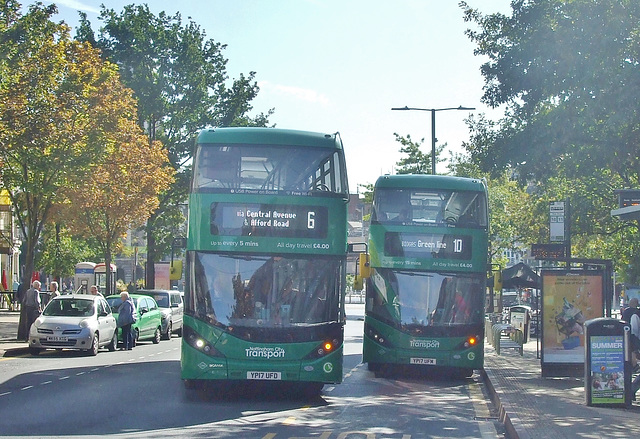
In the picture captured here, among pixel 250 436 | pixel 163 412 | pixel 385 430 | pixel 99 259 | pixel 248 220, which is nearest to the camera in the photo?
pixel 250 436

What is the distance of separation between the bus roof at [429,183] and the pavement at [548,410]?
391 centimetres

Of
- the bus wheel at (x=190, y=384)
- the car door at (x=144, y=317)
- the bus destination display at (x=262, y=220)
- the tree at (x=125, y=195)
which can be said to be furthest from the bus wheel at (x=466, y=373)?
the tree at (x=125, y=195)

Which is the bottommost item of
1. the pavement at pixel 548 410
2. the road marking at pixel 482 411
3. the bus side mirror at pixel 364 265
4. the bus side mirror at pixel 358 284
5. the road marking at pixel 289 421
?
the road marking at pixel 482 411

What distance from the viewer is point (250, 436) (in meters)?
12.0

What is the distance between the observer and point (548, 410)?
14.4 metres

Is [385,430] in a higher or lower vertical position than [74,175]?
lower

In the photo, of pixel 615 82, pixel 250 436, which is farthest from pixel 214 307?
pixel 615 82

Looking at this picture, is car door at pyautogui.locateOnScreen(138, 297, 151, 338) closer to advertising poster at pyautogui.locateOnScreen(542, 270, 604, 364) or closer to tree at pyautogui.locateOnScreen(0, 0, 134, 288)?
tree at pyautogui.locateOnScreen(0, 0, 134, 288)

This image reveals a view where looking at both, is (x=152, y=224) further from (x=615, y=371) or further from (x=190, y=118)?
(x=615, y=371)

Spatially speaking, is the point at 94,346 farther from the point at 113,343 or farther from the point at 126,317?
the point at 126,317

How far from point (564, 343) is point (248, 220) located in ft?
25.8

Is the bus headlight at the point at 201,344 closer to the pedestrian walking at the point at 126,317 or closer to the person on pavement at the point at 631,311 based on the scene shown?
the person on pavement at the point at 631,311

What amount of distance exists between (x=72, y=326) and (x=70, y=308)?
3.68ft

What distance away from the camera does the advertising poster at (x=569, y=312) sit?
20.1 metres
